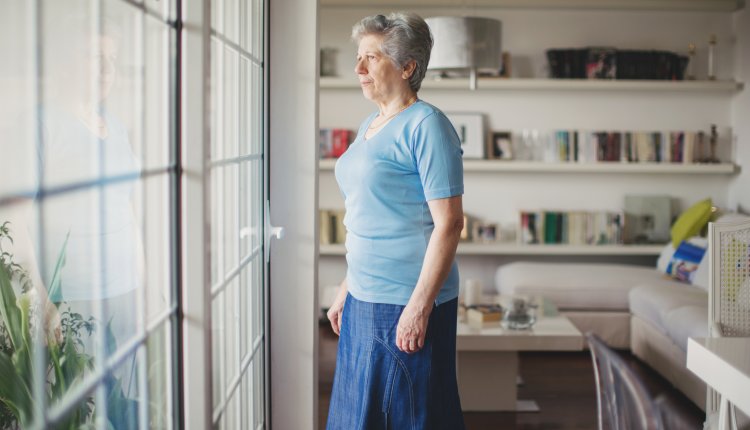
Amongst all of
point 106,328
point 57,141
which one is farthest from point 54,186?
point 106,328

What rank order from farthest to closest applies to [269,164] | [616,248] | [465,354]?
1. [616,248]
2. [465,354]
3. [269,164]

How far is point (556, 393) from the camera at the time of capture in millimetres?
4363

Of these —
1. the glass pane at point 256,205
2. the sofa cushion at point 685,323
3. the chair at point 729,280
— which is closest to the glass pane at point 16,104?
the glass pane at point 256,205

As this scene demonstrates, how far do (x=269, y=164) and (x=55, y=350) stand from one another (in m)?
1.77

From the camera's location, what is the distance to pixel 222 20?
2273mm

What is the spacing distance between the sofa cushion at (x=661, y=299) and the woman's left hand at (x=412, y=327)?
2.67 m

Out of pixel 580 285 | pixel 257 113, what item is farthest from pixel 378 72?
pixel 580 285

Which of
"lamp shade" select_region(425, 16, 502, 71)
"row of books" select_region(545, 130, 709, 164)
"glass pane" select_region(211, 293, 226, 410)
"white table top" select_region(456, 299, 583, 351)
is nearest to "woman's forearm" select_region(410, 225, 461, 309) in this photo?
"glass pane" select_region(211, 293, 226, 410)

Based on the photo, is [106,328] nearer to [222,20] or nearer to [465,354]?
[222,20]

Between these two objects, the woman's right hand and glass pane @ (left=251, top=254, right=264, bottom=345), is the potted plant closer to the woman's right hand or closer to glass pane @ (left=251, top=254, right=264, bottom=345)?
the woman's right hand

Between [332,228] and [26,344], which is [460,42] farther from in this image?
[26,344]

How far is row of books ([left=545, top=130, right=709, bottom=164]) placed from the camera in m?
6.03

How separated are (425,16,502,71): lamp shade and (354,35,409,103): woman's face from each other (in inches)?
76.3

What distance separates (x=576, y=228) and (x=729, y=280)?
3123 millimetres
